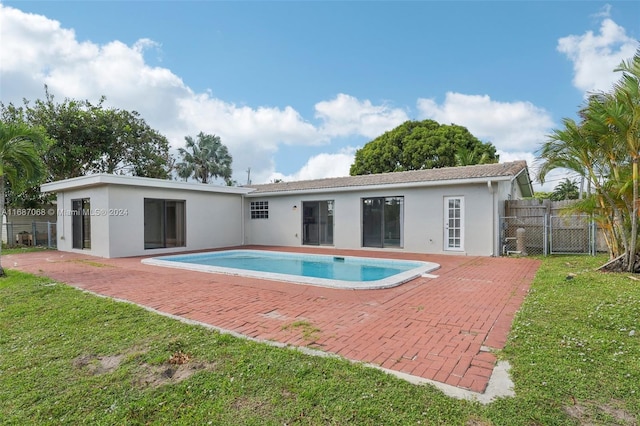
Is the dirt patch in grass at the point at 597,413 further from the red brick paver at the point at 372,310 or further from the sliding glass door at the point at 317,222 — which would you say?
the sliding glass door at the point at 317,222

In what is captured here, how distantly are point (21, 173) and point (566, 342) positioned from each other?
13.0 m

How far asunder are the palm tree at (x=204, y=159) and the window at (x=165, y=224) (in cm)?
1284

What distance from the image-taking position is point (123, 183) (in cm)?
1313

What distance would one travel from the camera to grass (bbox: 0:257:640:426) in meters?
2.62

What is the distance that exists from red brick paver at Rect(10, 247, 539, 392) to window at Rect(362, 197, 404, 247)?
5137 millimetres

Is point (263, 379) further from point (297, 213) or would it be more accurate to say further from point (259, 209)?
point (259, 209)

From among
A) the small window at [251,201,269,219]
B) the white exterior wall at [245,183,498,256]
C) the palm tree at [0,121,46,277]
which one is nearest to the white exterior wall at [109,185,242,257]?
the small window at [251,201,269,219]

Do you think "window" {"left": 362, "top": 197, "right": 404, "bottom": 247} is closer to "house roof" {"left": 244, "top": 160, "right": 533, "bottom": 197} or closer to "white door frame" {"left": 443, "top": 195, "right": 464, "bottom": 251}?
"house roof" {"left": 244, "top": 160, "right": 533, "bottom": 197}

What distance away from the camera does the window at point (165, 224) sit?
15516 millimetres

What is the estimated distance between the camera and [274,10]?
1276 centimetres

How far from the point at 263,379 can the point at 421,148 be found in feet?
89.9

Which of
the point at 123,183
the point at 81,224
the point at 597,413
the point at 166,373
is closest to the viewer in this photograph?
the point at 597,413

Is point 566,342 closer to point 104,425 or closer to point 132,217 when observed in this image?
point 104,425

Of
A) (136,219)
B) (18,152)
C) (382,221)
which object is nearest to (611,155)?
(382,221)
